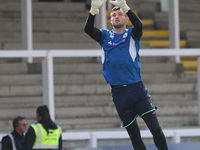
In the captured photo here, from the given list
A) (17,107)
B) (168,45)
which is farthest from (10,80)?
(168,45)

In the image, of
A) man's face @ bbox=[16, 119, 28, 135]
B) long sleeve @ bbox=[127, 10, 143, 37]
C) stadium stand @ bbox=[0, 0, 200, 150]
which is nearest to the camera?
long sleeve @ bbox=[127, 10, 143, 37]

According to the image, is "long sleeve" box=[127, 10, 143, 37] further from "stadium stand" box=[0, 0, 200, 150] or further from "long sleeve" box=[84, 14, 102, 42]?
"stadium stand" box=[0, 0, 200, 150]

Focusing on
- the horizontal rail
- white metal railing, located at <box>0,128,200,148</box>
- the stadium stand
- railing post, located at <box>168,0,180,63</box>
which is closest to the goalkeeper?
white metal railing, located at <box>0,128,200,148</box>

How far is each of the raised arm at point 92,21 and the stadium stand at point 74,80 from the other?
4.38 metres

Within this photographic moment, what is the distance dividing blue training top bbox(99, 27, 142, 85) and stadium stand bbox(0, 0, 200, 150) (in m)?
4.32

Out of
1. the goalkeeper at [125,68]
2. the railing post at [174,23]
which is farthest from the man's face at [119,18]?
the railing post at [174,23]

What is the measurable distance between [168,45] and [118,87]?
958 cm

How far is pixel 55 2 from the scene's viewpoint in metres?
16.2

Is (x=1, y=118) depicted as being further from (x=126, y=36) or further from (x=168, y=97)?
(x=126, y=36)

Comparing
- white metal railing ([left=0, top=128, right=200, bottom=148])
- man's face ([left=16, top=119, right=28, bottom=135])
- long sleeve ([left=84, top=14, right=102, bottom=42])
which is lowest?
white metal railing ([left=0, top=128, right=200, bottom=148])

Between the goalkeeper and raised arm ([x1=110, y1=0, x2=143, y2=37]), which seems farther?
the goalkeeper

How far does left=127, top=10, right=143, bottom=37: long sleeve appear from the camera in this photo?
20.5ft

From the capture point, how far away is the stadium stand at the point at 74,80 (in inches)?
497

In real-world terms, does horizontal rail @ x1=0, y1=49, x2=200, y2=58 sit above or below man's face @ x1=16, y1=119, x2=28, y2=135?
above
